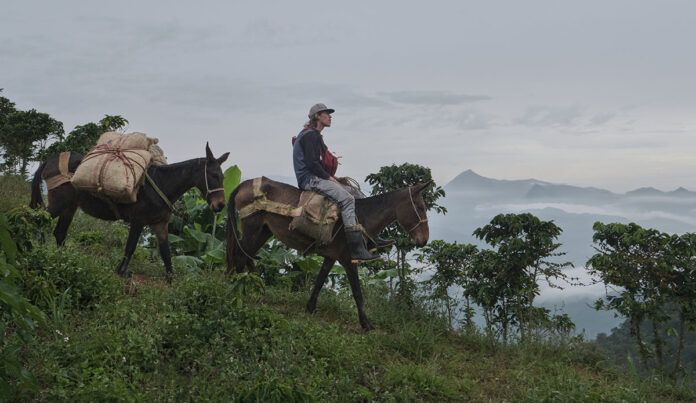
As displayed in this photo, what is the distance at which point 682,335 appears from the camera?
25.5 feet

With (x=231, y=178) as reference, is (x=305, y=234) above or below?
below

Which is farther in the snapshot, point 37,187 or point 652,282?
point 37,187

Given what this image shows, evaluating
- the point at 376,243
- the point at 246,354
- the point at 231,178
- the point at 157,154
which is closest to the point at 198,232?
the point at 231,178

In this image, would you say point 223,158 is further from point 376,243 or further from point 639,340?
point 639,340

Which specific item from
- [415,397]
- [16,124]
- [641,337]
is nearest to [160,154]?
[415,397]

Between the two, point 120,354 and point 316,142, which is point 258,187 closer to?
point 316,142

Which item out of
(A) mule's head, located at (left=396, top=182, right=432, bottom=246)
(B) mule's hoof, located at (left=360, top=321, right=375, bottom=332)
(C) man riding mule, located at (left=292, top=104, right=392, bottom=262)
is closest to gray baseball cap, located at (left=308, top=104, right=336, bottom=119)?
Answer: (C) man riding mule, located at (left=292, top=104, right=392, bottom=262)

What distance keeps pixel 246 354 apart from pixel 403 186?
454 centimetres

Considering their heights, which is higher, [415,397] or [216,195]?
[216,195]

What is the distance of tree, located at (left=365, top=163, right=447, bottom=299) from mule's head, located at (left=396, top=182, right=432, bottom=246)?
5.76ft

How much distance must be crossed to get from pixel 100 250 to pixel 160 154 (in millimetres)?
2387

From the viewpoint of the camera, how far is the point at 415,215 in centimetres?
753

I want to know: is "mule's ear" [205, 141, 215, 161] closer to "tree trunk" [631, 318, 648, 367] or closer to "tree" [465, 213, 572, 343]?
"tree" [465, 213, 572, 343]

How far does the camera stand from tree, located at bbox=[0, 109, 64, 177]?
1847cm
